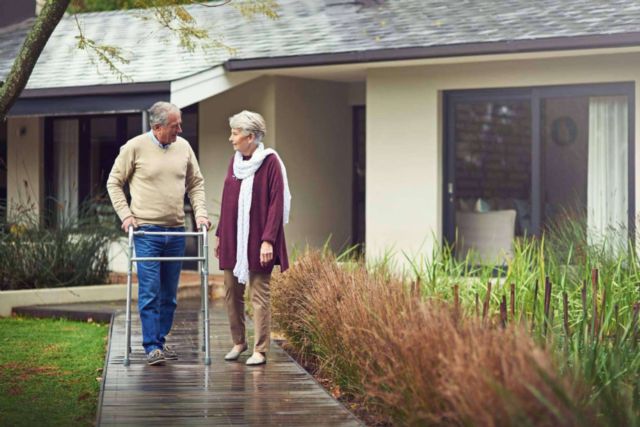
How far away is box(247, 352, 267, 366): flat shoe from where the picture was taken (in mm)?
8469

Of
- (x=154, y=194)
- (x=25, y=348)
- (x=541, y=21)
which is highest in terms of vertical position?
(x=541, y=21)

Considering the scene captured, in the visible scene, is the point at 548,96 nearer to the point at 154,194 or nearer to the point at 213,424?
the point at 154,194

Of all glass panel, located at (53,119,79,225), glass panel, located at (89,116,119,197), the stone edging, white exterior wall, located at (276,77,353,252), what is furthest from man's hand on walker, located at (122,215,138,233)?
glass panel, located at (53,119,79,225)

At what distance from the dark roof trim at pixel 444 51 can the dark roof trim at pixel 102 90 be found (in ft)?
3.14

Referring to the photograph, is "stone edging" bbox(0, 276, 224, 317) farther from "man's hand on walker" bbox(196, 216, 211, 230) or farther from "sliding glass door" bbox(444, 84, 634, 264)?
"man's hand on walker" bbox(196, 216, 211, 230)

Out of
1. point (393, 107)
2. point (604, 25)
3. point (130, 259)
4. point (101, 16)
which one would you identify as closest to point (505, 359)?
point (130, 259)

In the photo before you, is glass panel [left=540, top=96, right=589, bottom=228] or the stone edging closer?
the stone edging

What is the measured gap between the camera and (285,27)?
15758 mm

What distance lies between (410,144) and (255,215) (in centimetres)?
596

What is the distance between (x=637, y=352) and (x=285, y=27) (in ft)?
32.6

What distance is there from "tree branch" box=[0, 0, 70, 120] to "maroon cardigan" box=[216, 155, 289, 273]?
166 centimetres

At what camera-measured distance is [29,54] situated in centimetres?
821

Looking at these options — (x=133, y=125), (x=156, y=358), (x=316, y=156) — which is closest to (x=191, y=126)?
(x=133, y=125)

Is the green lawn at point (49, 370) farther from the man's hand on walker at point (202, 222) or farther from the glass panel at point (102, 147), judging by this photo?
the glass panel at point (102, 147)
